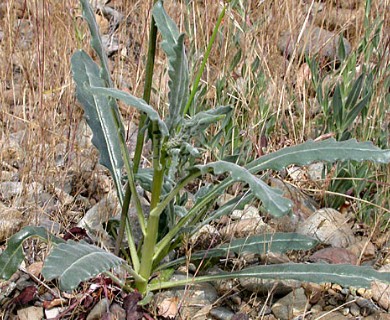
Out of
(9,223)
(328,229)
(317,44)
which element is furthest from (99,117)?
(317,44)

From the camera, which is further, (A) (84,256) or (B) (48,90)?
(B) (48,90)

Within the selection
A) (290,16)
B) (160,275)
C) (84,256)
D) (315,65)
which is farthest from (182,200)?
(290,16)

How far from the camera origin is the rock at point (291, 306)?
5.79 feet

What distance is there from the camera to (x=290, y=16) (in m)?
2.75

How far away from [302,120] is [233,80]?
29 cm

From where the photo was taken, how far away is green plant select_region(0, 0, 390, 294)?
1.41 meters

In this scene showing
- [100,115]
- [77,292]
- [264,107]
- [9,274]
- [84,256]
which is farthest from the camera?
[264,107]

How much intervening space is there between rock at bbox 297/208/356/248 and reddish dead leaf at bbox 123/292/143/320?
1.98 ft

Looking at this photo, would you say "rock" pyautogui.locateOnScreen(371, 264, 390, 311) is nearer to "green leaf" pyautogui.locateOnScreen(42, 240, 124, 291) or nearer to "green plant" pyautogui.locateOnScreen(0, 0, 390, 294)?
"green plant" pyautogui.locateOnScreen(0, 0, 390, 294)

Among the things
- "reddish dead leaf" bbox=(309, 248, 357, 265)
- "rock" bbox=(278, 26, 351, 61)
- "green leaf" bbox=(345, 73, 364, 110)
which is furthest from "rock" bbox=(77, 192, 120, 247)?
"rock" bbox=(278, 26, 351, 61)

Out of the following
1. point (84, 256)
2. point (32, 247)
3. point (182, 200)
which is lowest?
point (32, 247)

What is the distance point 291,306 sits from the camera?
1763 mm

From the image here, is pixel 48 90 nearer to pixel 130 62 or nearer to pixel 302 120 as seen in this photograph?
pixel 130 62

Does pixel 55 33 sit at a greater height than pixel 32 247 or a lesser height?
greater
